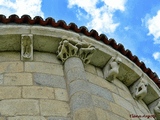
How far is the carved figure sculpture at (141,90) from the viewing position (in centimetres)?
680

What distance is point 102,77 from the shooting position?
21.1ft

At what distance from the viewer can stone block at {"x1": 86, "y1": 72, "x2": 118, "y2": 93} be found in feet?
19.8

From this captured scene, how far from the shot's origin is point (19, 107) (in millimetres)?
4762

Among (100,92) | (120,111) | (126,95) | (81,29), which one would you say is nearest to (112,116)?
(120,111)

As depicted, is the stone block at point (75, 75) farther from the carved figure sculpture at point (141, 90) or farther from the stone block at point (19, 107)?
the carved figure sculpture at point (141, 90)

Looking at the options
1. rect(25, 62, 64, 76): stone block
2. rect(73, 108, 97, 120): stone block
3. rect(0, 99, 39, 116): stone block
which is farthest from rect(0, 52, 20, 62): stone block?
rect(73, 108, 97, 120): stone block

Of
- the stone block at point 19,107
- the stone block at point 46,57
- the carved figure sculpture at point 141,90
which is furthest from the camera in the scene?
the carved figure sculpture at point 141,90

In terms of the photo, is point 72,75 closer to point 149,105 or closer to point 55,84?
point 55,84

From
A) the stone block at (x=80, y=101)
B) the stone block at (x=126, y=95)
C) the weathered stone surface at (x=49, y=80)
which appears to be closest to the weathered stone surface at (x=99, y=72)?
the stone block at (x=126, y=95)

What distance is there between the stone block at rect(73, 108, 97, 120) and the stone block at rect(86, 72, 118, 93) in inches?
52.8

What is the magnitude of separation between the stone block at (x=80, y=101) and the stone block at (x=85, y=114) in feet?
0.30

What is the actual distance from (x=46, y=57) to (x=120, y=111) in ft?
5.36

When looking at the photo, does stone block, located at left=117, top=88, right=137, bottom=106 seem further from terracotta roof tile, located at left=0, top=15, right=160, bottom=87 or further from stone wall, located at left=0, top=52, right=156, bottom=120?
terracotta roof tile, located at left=0, top=15, right=160, bottom=87

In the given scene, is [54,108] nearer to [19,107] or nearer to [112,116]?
[19,107]
